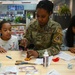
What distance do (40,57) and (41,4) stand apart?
1.96 feet

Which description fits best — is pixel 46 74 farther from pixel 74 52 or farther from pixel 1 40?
pixel 1 40

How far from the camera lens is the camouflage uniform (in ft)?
6.13

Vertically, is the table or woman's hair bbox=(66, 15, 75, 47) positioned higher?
woman's hair bbox=(66, 15, 75, 47)

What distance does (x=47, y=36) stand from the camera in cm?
195

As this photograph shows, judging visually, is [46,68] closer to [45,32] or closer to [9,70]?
[9,70]

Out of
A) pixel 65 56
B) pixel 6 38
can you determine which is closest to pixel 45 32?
pixel 65 56

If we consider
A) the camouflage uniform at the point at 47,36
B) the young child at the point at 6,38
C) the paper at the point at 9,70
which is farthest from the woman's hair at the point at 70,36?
the paper at the point at 9,70

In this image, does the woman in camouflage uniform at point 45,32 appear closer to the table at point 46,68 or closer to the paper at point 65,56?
the paper at point 65,56

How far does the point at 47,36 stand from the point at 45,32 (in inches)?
2.0

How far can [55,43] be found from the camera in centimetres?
187

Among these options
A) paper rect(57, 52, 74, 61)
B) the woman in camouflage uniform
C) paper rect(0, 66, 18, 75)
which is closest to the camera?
paper rect(0, 66, 18, 75)

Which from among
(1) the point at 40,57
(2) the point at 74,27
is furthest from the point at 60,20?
(1) the point at 40,57

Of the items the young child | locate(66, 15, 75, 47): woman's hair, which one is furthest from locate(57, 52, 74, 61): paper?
the young child

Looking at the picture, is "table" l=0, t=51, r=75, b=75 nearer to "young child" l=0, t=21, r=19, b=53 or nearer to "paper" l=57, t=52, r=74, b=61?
"paper" l=57, t=52, r=74, b=61
